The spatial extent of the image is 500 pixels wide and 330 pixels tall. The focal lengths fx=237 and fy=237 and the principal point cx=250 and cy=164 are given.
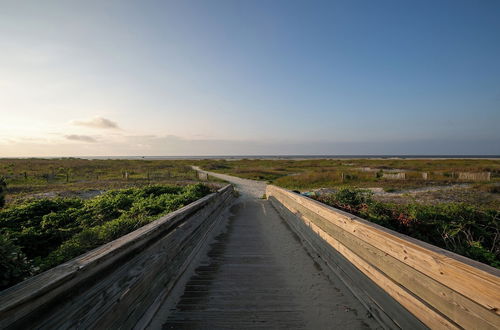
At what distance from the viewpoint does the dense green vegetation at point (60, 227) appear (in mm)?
2088

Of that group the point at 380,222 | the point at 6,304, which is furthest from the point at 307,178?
the point at 6,304

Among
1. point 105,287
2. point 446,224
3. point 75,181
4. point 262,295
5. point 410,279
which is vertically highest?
point 105,287

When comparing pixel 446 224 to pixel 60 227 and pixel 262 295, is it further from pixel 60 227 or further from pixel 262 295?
pixel 60 227

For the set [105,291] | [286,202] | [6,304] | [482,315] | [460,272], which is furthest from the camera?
[286,202]

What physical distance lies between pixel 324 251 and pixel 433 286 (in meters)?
2.22

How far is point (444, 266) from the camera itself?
172cm

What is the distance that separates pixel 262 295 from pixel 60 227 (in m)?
5.33

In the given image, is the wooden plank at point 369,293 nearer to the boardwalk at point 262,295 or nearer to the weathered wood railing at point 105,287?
the boardwalk at point 262,295

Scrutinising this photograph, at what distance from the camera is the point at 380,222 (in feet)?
13.9

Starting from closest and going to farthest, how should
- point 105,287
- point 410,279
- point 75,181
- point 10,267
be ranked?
point 105,287 → point 10,267 → point 410,279 → point 75,181

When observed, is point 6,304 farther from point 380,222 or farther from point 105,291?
point 380,222

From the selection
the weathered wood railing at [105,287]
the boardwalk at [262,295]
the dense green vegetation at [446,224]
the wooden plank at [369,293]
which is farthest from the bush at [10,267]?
the dense green vegetation at [446,224]

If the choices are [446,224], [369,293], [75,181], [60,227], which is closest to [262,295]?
[369,293]

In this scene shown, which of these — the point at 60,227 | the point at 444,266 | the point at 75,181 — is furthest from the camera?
the point at 75,181
